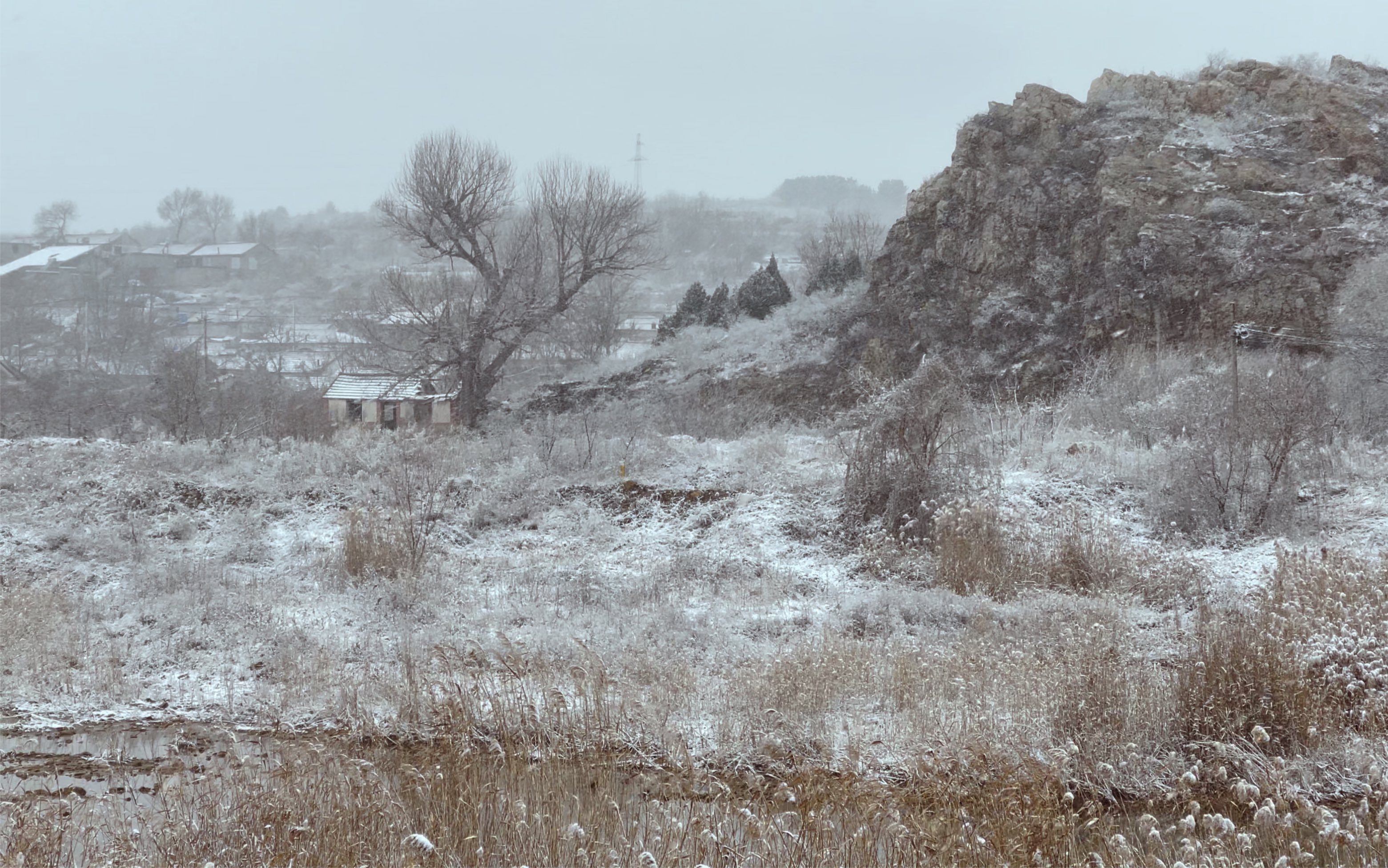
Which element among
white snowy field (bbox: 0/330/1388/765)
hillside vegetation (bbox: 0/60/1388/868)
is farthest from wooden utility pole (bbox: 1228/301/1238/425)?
white snowy field (bbox: 0/330/1388/765)

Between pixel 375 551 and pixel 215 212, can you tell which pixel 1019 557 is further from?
pixel 215 212

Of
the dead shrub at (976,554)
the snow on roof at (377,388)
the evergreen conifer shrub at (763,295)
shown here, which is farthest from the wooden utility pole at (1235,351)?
the snow on roof at (377,388)

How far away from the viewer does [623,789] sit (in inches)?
217

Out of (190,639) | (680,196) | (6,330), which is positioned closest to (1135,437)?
(190,639)

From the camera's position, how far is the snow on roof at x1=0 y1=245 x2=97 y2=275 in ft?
185

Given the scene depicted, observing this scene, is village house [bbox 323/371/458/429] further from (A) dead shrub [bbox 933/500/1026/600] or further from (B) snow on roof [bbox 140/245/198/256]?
(B) snow on roof [bbox 140/245/198/256]

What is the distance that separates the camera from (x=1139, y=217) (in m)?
20.0

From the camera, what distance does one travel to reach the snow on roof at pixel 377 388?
21.5 meters

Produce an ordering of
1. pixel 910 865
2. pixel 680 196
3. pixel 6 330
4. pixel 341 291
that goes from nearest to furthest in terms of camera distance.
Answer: pixel 910 865, pixel 6 330, pixel 341 291, pixel 680 196

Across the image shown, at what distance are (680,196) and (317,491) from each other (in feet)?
268

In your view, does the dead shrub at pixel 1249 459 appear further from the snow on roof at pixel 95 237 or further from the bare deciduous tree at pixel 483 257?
the snow on roof at pixel 95 237

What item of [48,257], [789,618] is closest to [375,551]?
[789,618]

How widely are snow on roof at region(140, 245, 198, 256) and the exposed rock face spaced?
63.2m

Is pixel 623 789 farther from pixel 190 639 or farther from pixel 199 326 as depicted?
pixel 199 326
